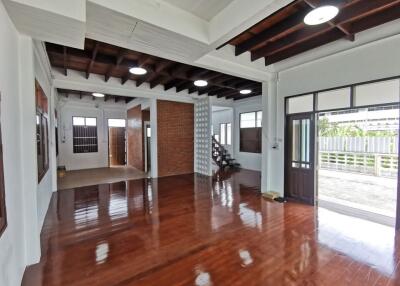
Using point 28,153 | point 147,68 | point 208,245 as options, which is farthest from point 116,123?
point 208,245

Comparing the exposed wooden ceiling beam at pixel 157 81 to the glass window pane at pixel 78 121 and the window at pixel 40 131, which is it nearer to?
the window at pixel 40 131

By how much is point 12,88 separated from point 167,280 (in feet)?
8.15

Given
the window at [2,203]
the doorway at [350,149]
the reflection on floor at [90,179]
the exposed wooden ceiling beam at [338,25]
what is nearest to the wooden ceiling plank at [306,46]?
the exposed wooden ceiling beam at [338,25]

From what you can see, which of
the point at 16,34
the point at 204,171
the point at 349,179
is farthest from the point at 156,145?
the point at 349,179

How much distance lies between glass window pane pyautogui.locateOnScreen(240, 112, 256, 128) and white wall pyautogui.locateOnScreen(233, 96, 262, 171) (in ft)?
0.53

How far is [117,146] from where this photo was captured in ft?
33.6

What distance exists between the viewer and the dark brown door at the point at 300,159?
174 inches

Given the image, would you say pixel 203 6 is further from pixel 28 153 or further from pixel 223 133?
pixel 223 133

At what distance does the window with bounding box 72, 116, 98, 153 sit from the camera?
9.02 metres

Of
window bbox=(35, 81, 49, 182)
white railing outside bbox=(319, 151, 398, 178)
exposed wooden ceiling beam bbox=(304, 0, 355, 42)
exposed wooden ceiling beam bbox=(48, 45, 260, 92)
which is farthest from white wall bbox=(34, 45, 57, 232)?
white railing outside bbox=(319, 151, 398, 178)

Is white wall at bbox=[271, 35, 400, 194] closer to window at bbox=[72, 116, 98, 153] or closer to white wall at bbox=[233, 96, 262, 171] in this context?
white wall at bbox=[233, 96, 262, 171]

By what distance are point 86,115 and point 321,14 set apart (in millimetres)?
9434

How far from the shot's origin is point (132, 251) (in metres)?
2.68

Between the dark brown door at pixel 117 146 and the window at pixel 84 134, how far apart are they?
0.76 m
